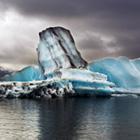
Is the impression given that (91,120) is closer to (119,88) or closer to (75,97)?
(75,97)

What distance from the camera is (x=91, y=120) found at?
135 ft

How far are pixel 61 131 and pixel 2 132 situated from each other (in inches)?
171

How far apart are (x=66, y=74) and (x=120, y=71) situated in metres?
22.5

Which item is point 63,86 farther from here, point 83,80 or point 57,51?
point 57,51

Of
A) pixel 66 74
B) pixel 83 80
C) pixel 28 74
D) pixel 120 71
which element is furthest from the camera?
pixel 28 74

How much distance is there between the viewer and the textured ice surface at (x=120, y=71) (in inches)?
3907

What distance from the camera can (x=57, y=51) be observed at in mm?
88812

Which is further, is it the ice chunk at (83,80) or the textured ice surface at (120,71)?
the textured ice surface at (120,71)

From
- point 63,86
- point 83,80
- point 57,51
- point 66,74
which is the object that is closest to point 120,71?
point 57,51

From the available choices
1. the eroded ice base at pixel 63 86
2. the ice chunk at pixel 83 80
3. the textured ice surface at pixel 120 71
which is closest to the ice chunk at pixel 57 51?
the ice chunk at pixel 83 80

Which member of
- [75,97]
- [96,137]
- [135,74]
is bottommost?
[96,137]

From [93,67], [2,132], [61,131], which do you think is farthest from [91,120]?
[93,67]

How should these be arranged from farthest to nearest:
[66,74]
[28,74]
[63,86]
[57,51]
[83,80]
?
[28,74]
[57,51]
[66,74]
[83,80]
[63,86]

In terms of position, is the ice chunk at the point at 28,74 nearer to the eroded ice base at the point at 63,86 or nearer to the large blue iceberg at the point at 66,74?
the large blue iceberg at the point at 66,74
